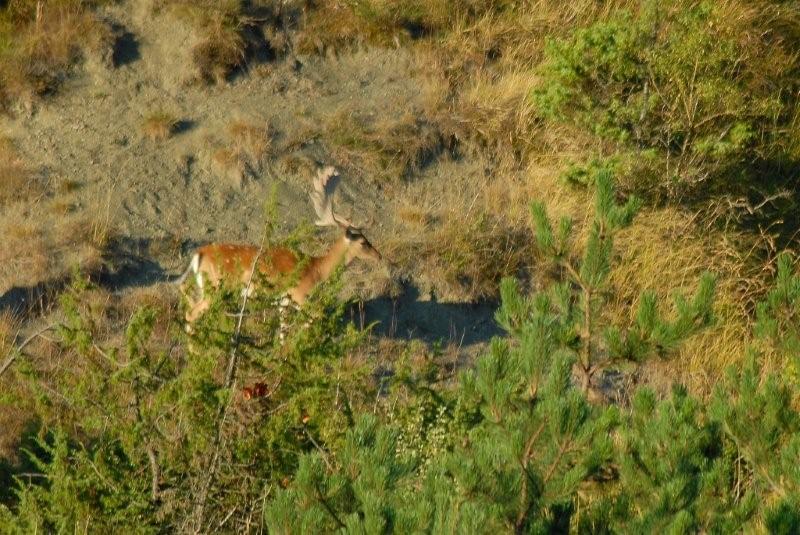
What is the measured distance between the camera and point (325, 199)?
15523 mm

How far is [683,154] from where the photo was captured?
16.2 metres

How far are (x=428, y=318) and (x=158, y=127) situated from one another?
11.9ft

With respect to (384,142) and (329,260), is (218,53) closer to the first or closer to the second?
(384,142)

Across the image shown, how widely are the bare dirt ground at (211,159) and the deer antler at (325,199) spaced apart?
1.17 ft

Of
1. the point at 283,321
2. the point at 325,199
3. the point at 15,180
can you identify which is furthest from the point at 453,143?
the point at 283,321

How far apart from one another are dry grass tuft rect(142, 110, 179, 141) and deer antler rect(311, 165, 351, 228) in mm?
1848

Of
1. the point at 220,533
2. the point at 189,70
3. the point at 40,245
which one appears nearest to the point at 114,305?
the point at 40,245

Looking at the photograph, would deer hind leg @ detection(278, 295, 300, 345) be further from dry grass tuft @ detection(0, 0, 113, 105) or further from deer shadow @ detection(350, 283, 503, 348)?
dry grass tuft @ detection(0, 0, 113, 105)

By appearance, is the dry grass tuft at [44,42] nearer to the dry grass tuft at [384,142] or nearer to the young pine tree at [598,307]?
the dry grass tuft at [384,142]

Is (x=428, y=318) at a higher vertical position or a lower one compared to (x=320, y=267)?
lower

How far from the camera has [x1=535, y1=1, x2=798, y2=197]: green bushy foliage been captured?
52.4ft

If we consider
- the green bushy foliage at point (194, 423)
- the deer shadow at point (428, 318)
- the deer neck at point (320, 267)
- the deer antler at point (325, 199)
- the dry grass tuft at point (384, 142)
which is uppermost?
the green bushy foliage at point (194, 423)

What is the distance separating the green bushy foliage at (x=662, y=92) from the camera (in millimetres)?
15969

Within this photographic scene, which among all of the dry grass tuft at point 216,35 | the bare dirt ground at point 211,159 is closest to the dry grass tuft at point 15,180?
the bare dirt ground at point 211,159
